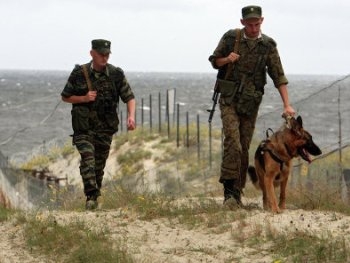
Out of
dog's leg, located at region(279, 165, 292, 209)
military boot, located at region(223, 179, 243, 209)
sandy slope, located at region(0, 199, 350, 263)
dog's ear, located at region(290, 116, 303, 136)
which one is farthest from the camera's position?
military boot, located at region(223, 179, 243, 209)

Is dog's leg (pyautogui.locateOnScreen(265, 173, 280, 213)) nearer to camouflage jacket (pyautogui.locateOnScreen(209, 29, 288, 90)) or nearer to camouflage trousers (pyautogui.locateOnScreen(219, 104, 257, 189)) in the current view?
camouflage trousers (pyautogui.locateOnScreen(219, 104, 257, 189))

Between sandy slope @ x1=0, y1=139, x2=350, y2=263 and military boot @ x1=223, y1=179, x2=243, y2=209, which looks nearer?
sandy slope @ x1=0, y1=139, x2=350, y2=263

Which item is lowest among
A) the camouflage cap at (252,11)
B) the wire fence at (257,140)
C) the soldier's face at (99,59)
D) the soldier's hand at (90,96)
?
the wire fence at (257,140)

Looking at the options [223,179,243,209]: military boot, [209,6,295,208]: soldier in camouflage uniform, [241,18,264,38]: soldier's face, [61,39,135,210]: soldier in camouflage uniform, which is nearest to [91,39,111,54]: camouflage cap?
[61,39,135,210]: soldier in camouflage uniform

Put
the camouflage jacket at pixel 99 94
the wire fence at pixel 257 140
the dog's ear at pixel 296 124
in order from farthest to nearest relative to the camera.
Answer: the wire fence at pixel 257 140
the camouflage jacket at pixel 99 94
the dog's ear at pixel 296 124

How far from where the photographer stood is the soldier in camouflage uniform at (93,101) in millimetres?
8312

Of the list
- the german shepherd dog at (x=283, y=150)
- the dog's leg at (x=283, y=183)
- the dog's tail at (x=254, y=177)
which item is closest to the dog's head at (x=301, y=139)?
the german shepherd dog at (x=283, y=150)

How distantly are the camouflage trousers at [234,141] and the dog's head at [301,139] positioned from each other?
2.10 ft

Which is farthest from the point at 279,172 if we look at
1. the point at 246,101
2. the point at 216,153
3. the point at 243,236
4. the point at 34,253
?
the point at 216,153

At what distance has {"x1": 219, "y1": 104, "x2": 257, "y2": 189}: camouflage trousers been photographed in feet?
26.1

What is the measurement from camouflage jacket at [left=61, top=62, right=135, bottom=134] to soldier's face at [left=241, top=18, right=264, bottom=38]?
152 cm

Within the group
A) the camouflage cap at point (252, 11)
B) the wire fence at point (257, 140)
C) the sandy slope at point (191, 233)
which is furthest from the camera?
the wire fence at point (257, 140)

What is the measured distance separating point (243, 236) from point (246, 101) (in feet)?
6.04

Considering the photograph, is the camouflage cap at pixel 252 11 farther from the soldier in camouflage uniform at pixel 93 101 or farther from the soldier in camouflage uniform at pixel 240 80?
the soldier in camouflage uniform at pixel 93 101
